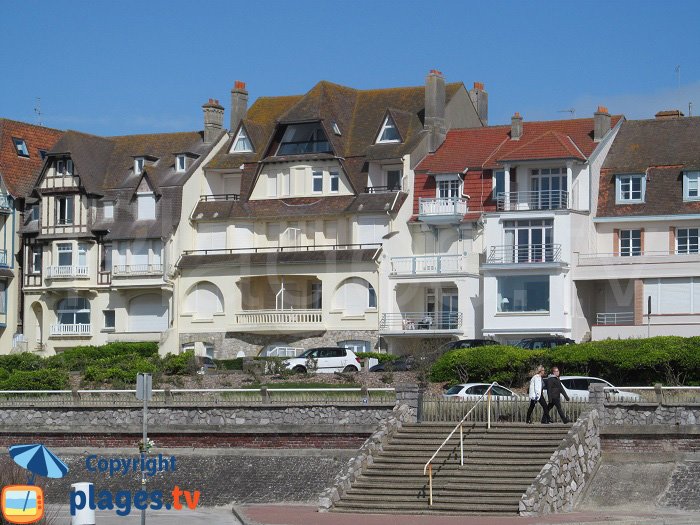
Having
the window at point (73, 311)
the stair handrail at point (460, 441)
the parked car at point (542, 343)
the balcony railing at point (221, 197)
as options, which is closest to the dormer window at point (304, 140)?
the balcony railing at point (221, 197)

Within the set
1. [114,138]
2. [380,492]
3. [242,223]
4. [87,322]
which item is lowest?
[380,492]

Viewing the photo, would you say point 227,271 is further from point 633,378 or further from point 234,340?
point 633,378

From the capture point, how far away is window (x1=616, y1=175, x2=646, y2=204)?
58.5 metres

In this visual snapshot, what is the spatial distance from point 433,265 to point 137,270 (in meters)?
13.6

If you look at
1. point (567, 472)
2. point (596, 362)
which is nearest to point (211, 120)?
point (596, 362)

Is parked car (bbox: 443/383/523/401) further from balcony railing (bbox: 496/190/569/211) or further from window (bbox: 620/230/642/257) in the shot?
window (bbox: 620/230/642/257)

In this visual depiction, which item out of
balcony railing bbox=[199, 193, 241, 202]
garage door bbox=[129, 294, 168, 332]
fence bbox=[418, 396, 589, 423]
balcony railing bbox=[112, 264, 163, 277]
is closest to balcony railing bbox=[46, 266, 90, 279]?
balcony railing bbox=[112, 264, 163, 277]

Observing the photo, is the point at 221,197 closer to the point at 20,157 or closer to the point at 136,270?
the point at 136,270

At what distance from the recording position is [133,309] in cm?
6650

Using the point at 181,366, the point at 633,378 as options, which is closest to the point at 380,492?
the point at 633,378

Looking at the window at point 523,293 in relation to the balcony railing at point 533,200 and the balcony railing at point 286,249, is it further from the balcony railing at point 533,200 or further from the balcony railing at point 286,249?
the balcony railing at point 286,249

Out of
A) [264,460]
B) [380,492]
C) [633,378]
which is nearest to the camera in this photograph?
[380,492]

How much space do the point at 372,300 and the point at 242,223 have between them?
713 centimetres

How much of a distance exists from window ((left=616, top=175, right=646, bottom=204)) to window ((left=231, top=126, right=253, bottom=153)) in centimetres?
1618
